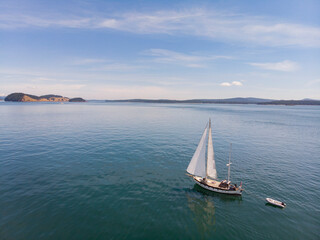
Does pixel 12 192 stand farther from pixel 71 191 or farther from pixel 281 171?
pixel 281 171

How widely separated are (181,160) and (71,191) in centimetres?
2618

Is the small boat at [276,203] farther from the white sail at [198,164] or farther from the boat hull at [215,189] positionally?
the white sail at [198,164]

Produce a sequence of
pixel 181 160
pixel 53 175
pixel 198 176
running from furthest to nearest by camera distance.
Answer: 1. pixel 181 160
2. pixel 53 175
3. pixel 198 176

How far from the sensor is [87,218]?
22156 millimetres

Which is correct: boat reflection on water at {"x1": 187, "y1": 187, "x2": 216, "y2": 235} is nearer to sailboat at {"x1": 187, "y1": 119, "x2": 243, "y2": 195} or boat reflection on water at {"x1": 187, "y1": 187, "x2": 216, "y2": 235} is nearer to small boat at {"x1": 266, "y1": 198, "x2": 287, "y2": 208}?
sailboat at {"x1": 187, "y1": 119, "x2": 243, "y2": 195}

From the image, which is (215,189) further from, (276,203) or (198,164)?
(276,203)

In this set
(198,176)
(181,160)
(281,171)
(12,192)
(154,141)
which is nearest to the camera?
(12,192)

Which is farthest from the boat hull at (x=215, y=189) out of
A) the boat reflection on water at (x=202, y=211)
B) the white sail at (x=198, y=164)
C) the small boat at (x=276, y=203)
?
the small boat at (x=276, y=203)

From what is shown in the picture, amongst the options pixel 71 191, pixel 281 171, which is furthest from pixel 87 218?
pixel 281 171

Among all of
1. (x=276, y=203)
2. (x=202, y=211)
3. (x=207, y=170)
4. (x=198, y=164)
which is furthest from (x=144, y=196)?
(x=276, y=203)

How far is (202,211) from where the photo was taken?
24469mm

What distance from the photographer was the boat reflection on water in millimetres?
21469

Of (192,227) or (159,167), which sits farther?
(159,167)

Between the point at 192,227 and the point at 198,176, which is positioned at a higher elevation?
the point at 198,176
